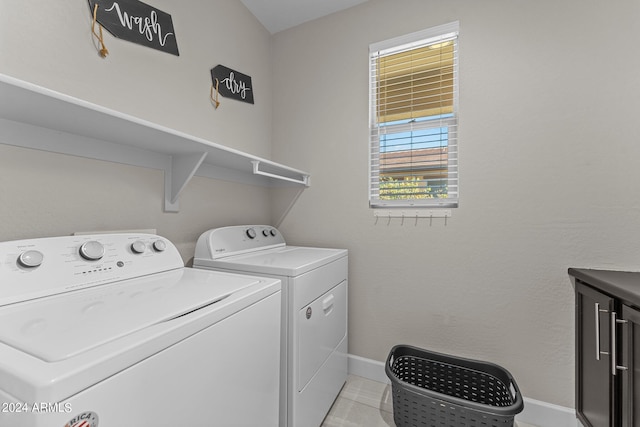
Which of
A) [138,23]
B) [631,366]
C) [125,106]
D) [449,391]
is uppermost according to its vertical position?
[138,23]

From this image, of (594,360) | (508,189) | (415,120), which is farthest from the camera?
(415,120)

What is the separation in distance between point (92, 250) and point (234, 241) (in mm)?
688

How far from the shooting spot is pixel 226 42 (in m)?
1.78

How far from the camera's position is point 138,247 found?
42.7 inches

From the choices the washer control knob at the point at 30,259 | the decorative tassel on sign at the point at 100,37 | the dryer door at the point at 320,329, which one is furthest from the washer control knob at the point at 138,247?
the decorative tassel on sign at the point at 100,37

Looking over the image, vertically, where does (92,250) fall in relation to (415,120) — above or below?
below

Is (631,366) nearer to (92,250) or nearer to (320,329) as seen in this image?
(320,329)

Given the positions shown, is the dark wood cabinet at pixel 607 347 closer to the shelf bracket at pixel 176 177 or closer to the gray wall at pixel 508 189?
the gray wall at pixel 508 189

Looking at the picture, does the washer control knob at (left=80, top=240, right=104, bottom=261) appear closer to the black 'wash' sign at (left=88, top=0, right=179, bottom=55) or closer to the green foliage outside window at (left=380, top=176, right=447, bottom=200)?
the black 'wash' sign at (left=88, top=0, right=179, bottom=55)

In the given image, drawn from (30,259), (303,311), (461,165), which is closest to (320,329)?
(303,311)

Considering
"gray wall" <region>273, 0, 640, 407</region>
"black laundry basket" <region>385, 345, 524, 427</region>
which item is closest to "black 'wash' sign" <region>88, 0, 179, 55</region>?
"gray wall" <region>273, 0, 640, 407</region>

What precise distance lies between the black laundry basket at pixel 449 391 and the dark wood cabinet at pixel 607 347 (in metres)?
0.29

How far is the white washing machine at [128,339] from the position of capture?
44cm

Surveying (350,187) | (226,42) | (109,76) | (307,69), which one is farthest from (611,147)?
(109,76)
